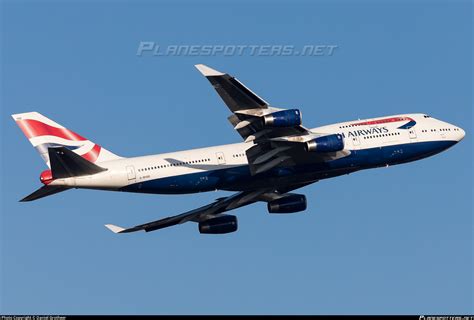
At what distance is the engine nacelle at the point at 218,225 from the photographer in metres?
A: 75.6

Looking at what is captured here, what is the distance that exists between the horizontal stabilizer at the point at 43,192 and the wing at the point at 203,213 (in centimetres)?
855

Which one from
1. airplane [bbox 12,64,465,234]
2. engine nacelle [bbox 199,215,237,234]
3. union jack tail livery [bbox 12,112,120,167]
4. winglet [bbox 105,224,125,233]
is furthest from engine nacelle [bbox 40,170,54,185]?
engine nacelle [bbox 199,215,237,234]

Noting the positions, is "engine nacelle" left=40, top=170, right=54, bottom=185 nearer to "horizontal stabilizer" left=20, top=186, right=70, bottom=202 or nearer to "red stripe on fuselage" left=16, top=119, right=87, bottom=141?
"horizontal stabilizer" left=20, top=186, right=70, bottom=202

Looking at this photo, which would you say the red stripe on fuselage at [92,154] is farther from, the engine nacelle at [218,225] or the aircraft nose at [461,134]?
the aircraft nose at [461,134]

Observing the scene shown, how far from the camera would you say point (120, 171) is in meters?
68.8

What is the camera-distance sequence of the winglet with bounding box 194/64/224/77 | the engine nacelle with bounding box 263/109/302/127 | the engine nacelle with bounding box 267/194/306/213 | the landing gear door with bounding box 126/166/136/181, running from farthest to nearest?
the engine nacelle with bounding box 267/194/306/213 < the landing gear door with bounding box 126/166/136/181 < the engine nacelle with bounding box 263/109/302/127 < the winglet with bounding box 194/64/224/77

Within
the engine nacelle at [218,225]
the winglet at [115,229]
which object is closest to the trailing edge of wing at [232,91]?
the engine nacelle at [218,225]

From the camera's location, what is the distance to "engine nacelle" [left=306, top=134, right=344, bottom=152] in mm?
67925

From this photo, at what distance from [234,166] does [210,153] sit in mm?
1969

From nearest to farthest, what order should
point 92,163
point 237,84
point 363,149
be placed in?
1. point 237,84
2. point 92,163
3. point 363,149

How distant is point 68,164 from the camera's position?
6575 centimetres

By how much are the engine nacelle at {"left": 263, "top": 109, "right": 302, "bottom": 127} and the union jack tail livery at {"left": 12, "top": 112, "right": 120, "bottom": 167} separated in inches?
521

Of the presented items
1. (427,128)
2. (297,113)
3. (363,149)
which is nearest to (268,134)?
(297,113)

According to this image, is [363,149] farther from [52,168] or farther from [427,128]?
[52,168]
